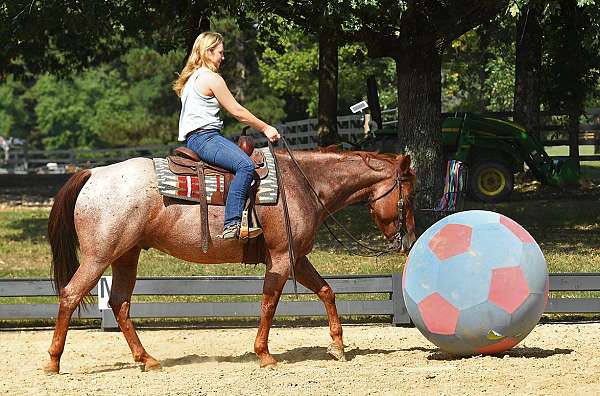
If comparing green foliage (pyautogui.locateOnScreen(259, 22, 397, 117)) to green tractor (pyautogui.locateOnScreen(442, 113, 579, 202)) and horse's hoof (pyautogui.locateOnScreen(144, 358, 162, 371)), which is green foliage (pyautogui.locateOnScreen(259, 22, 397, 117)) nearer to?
green tractor (pyautogui.locateOnScreen(442, 113, 579, 202))

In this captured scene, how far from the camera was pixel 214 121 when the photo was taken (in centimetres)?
1002

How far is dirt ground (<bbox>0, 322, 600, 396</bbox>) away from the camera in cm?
869

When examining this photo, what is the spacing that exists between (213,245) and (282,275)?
702mm

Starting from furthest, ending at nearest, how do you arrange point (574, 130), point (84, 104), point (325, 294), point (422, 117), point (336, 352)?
point (84, 104)
point (574, 130)
point (422, 117)
point (325, 294)
point (336, 352)

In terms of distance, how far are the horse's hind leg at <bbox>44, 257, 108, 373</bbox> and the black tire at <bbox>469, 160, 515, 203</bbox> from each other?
47.3 feet

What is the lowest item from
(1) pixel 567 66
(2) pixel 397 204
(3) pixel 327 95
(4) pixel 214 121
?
(2) pixel 397 204

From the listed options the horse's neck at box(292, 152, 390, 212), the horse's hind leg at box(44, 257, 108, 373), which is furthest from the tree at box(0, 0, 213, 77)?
the horse's hind leg at box(44, 257, 108, 373)

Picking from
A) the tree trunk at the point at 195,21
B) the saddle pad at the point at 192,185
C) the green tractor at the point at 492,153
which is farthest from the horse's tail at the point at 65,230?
the green tractor at the point at 492,153

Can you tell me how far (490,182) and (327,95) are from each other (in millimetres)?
4898

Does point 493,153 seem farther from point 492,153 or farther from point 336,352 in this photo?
point 336,352

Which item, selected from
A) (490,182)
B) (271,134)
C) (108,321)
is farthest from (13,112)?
(271,134)

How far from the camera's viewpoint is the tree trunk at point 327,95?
83.1 ft

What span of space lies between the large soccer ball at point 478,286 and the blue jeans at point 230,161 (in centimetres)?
171

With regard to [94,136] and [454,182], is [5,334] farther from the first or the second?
[94,136]
